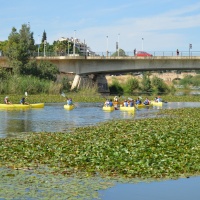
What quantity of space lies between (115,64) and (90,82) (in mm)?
8370

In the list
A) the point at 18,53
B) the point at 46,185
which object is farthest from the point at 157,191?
the point at 18,53

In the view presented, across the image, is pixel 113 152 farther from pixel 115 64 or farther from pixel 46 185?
pixel 115 64

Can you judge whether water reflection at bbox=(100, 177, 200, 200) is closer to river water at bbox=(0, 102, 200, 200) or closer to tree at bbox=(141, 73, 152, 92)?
river water at bbox=(0, 102, 200, 200)

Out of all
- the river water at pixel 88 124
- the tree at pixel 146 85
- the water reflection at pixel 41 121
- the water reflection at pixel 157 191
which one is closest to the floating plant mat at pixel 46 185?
the water reflection at pixel 157 191

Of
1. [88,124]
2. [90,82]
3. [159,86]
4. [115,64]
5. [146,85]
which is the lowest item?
[88,124]

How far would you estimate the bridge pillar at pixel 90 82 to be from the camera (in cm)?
8869

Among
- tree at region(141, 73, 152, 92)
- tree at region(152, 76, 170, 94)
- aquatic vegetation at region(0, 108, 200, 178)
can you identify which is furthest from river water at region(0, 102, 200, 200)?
tree at region(152, 76, 170, 94)

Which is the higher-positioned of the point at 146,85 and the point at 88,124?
the point at 146,85

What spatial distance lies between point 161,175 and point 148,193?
6.40ft

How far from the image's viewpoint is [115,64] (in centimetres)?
8712

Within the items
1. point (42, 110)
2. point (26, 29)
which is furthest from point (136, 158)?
point (26, 29)

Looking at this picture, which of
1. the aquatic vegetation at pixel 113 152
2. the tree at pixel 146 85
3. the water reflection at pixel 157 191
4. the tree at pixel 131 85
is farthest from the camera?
the tree at pixel 146 85

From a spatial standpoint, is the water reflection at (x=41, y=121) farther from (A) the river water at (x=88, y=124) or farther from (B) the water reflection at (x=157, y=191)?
(B) the water reflection at (x=157, y=191)

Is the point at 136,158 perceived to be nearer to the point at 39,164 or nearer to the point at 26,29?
the point at 39,164
